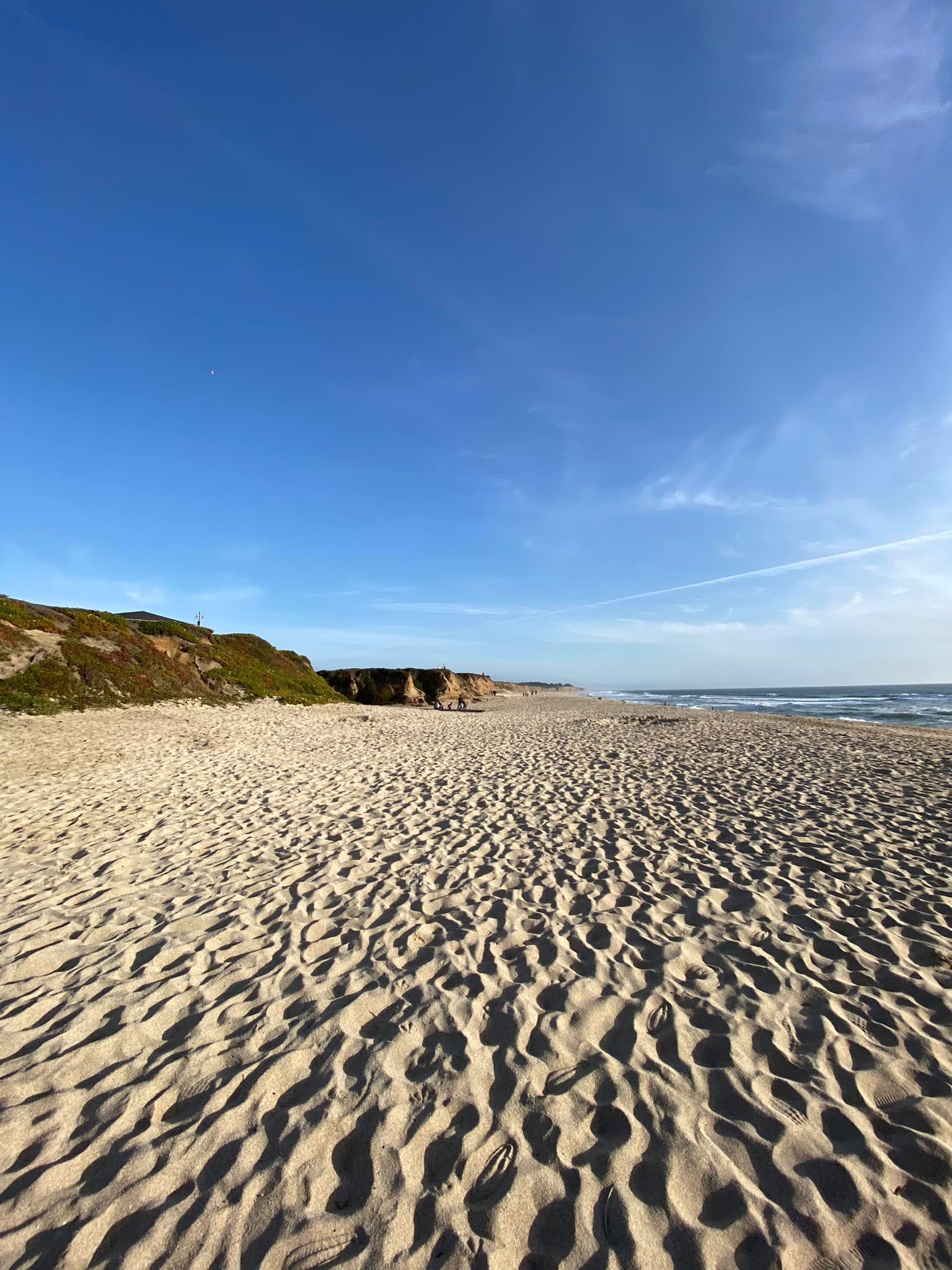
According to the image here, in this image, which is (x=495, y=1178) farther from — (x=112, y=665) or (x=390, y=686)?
(x=390, y=686)

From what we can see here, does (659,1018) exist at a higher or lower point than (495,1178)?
higher

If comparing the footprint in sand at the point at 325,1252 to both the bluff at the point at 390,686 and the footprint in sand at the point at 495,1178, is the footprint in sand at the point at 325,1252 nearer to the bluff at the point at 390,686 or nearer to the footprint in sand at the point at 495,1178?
the footprint in sand at the point at 495,1178

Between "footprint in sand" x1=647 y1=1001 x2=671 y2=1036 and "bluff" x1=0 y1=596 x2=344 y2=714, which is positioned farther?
"bluff" x1=0 y1=596 x2=344 y2=714

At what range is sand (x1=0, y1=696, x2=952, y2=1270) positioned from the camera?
8.32 feet

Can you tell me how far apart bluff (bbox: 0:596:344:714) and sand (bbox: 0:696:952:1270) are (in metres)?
14.5

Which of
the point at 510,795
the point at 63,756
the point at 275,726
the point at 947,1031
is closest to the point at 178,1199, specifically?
the point at 947,1031

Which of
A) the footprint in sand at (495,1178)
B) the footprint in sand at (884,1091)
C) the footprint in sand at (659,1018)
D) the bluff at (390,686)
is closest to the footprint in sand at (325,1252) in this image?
the footprint in sand at (495,1178)

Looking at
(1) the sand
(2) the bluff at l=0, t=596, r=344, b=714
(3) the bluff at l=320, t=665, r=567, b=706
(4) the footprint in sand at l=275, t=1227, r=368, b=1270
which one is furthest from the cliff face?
(4) the footprint in sand at l=275, t=1227, r=368, b=1270

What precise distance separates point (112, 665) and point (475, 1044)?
25.1 meters

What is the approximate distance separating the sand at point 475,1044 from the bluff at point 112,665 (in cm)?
1450

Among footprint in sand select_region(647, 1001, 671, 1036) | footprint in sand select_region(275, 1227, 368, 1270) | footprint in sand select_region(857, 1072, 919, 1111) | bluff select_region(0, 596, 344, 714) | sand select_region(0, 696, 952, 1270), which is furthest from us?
bluff select_region(0, 596, 344, 714)

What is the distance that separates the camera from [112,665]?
2333cm

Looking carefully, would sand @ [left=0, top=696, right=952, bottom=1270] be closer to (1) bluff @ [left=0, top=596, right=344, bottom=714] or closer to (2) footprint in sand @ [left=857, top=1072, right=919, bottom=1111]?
(2) footprint in sand @ [left=857, top=1072, right=919, bottom=1111]

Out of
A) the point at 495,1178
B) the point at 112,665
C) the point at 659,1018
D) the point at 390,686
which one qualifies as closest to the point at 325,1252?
the point at 495,1178
